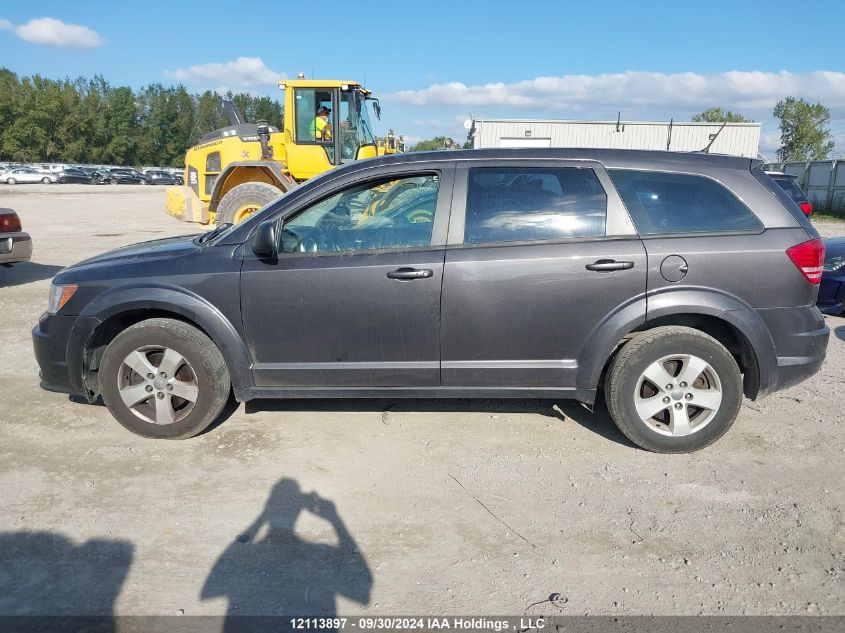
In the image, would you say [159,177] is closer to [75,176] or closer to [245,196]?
[75,176]

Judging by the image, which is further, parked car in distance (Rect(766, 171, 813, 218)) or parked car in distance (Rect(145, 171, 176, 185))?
parked car in distance (Rect(145, 171, 176, 185))

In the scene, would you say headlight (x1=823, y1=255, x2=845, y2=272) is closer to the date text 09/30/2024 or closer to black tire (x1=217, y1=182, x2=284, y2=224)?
the date text 09/30/2024

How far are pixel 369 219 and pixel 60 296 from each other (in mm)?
2154

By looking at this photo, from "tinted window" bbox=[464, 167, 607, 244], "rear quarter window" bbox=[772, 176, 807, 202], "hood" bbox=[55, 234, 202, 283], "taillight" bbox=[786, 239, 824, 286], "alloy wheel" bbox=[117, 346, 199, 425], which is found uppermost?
"rear quarter window" bbox=[772, 176, 807, 202]

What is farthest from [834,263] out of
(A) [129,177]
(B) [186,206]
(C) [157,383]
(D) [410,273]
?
(A) [129,177]

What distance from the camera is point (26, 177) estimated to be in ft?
181

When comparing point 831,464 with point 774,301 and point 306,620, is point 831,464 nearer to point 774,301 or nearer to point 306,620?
point 774,301

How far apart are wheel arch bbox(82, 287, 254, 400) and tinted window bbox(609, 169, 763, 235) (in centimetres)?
266

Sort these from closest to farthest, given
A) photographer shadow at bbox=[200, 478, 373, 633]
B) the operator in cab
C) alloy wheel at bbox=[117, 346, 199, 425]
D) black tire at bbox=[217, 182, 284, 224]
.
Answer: photographer shadow at bbox=[200, 478, 373, 633] < alloy wheel at bbox=[117, 346, 199, 425] < black tire at bbox=[217, 182, 284, 224] < the operator in cab

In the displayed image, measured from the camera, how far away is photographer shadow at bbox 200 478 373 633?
105 inches

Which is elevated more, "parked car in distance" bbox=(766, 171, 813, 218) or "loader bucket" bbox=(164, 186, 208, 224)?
"parked car in distance" bbox=(766, 171, 813, 218)

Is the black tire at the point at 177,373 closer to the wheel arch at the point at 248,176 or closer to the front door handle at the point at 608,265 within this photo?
the front door handle at the point at 608,265

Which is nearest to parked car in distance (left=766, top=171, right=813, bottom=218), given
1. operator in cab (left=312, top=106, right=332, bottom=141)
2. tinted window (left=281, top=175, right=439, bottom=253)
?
operator in cab (left=312, top=106, right=332, bottom=141)

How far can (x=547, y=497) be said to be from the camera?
3.54 m
